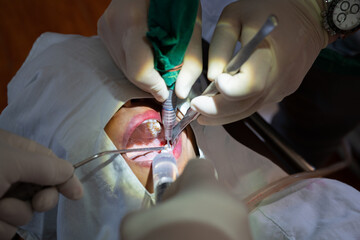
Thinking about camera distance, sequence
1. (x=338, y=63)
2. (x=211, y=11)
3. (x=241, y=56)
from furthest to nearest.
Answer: (x=211, y=11) < (x=338, y=63) < (x=241, y=56)

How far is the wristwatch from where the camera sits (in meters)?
0.94

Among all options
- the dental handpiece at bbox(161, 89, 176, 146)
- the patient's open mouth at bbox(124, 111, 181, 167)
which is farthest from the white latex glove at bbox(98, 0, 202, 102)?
the patient's open mouth at bbox(124, 111, 181, 167)

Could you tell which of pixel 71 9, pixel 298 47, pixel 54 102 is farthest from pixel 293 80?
pixel 71 9

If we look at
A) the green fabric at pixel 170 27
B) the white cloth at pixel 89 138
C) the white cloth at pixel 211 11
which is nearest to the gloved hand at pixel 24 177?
the white cloth at pixel 89 138

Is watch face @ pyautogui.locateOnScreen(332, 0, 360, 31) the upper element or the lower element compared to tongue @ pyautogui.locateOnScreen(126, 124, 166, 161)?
upper

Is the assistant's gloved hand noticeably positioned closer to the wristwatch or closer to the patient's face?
the wristwatch

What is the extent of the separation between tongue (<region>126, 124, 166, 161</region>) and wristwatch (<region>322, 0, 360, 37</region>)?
2.64ft

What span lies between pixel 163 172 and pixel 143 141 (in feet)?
0.75

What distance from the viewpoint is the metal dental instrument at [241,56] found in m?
0.54

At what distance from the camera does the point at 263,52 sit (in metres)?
0.87

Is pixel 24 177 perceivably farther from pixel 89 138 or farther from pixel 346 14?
pixel 346 14

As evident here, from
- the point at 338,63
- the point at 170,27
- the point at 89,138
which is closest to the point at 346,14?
the point at 338,63

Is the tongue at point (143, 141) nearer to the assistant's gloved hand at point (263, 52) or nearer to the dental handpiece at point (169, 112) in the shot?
the dental handpiece at point (169, 112)

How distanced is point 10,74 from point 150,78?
1178mm
